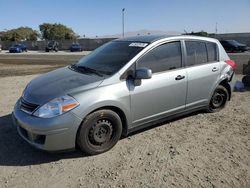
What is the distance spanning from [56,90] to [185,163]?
6.80ft

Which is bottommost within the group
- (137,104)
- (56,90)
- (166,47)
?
(137,104)

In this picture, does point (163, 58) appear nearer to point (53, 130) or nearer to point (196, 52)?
point (196, 52)

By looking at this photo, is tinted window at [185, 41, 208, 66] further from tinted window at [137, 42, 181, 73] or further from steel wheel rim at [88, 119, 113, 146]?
steel wheel rim at [88, 119, 113, 146]

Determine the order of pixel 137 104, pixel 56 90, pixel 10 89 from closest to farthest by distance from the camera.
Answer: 1. pixel 56 90
2. pixel 137 104
3. pixel 10 89

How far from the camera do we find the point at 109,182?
3.65m

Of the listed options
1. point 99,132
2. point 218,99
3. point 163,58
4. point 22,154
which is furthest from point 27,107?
point 218,99

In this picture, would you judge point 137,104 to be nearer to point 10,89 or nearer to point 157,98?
point 157,98

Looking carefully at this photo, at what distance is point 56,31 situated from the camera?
9669 cm

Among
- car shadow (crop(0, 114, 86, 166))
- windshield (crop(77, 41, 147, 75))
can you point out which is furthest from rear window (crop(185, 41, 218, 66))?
car shadow (crop(0, 114, 86, 166))

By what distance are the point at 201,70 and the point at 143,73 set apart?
1648 millimetres

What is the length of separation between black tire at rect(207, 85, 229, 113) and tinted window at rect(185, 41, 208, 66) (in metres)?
0.81

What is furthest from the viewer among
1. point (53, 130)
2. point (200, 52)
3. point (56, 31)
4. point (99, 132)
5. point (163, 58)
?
point (56, 31)

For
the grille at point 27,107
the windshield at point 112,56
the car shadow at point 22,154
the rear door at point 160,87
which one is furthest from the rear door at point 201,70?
the grille at point 27,107

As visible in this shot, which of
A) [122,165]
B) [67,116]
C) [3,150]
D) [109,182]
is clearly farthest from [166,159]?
[3,150]
